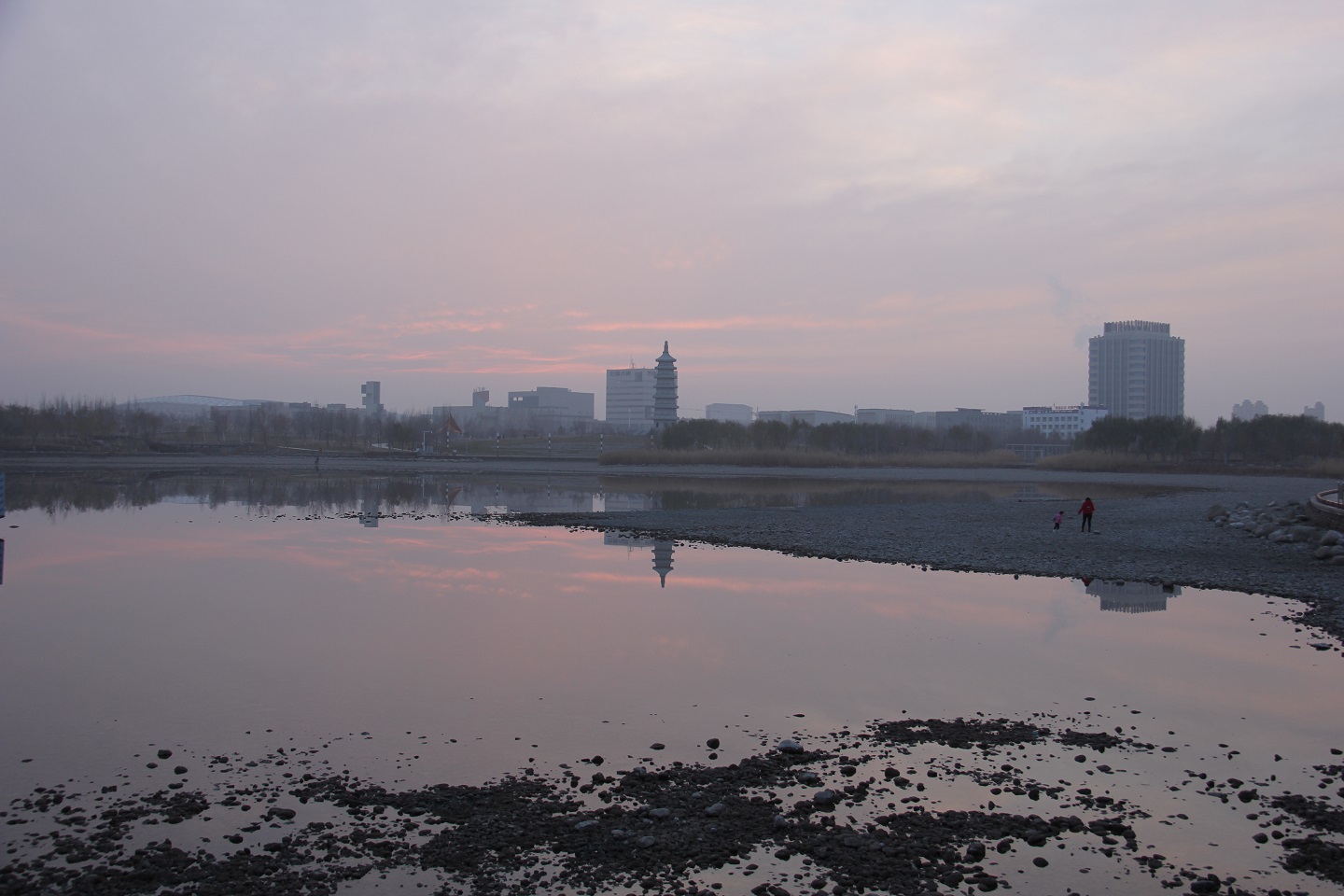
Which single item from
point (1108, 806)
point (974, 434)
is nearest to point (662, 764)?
point (1108, 806)

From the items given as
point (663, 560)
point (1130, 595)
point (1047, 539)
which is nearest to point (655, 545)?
point (663, 560)

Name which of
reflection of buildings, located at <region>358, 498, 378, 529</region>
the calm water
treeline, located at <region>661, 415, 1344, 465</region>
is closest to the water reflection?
reflection of buildings, located at <region>358, 498, 378, 529</region>

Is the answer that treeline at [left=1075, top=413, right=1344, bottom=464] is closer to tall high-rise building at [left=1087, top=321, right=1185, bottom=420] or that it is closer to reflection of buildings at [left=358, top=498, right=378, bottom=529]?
reflection of buildings at [left=358, top=498, right=378, bottom=529]

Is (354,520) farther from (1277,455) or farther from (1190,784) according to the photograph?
(1277,455)

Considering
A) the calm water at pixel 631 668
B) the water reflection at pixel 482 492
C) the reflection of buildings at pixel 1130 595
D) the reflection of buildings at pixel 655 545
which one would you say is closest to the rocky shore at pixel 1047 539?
the reflection of buildings at pixel 1130 595

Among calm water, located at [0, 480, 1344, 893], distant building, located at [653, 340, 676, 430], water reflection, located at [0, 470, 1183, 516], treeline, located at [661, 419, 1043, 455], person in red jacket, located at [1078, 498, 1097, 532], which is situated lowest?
water reflection, located at [0, 470, 1183, 516]

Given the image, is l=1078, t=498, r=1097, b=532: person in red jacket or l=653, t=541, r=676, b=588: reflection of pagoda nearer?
l=653, t=541, r=676, b=588: reflection of pagoda

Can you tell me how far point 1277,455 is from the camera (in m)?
80.4

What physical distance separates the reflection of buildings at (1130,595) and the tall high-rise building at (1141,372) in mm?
176359

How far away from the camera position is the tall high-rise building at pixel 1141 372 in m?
178

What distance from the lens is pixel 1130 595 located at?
15.5 meters

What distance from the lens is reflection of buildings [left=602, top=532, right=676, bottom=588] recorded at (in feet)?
58.7

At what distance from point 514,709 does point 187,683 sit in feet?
11.0

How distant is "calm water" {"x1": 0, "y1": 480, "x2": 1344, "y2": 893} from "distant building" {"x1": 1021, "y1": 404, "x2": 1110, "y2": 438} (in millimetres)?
171415
